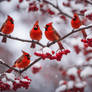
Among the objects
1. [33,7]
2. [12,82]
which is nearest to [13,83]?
[12,82]

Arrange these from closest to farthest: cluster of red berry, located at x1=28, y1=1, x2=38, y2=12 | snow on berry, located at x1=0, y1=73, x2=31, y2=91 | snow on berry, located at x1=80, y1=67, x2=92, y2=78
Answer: snow on berry, located at x1=0, y1=73, x2=31, y2=91
cluster of red berry, located at x1=28, y1=1, x2=38, y2=12
snow on berry, located at x1=80, y1=67, x2=92, y2=78

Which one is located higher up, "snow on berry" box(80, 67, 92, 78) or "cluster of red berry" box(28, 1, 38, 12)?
"cluster of red berry" box(28, 1, 38, 12)

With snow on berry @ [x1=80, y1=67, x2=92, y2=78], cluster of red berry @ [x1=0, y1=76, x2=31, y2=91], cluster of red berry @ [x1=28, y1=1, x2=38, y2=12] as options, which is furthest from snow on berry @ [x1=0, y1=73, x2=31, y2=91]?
snow on berry @ [x1=80, y1=67, x2=92, y2=78]

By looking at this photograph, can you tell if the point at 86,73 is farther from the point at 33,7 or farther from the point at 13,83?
the point at 13,83

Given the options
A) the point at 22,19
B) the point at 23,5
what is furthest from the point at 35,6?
the point at 22,19

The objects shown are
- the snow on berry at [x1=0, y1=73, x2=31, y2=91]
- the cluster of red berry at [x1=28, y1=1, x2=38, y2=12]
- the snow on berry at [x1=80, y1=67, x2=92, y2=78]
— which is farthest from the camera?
the snow on berry at [x1=80, y1=67, x2=92, y2=78]

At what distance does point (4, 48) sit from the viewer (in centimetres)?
916

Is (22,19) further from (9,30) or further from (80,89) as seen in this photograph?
(9,30)

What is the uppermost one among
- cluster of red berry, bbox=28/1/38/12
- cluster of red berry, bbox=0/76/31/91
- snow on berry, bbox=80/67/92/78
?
cluster of red berry, bbox=28/1/38/12

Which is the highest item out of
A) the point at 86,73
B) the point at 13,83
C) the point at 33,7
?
the point at 33,7

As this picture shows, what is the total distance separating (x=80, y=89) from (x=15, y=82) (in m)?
2.78

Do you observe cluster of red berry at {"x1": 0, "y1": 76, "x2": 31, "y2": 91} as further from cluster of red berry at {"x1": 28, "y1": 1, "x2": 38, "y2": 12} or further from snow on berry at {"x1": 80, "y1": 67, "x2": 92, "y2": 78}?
snow on berry at {"x1": 80, "y1": 67, "x2": 92, "y2": 78}

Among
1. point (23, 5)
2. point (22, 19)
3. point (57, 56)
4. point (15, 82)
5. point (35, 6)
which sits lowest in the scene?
point (15, 82)

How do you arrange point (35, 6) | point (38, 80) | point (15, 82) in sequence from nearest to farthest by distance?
point (15, 82) < point (35, 6) < point (38, 80)
